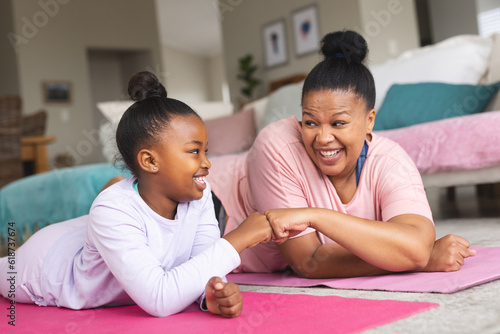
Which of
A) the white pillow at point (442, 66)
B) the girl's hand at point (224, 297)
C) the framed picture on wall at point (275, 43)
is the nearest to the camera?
the girl's hand at point (224, 297)

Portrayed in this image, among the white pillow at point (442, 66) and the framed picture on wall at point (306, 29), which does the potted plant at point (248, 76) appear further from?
the white pillow at point (442, 66)

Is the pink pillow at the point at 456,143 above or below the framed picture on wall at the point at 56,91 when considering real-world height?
below

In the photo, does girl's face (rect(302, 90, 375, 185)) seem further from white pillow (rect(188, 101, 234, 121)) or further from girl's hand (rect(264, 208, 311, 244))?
white pillow (rect(188, 101, 234, 121))

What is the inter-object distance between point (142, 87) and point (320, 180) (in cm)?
57

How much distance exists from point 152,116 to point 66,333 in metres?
0.52

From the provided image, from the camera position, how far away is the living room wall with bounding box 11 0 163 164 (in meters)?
7.62

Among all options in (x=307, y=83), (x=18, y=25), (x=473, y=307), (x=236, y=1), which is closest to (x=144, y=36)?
(x=18, y=25)

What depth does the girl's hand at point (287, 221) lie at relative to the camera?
130 cm

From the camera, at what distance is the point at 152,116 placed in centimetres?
130

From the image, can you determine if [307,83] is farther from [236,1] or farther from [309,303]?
[236,1]

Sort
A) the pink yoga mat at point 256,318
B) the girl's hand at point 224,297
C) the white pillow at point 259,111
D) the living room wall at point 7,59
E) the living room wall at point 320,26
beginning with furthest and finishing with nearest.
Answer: the living room wall at point 7,59 → the living room wall at point 320,26 → the white pillow at point 259,111 → the girl's hand at point 224,297 → the pink yoga mat at point 256,318

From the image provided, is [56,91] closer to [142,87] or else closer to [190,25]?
[190,25]

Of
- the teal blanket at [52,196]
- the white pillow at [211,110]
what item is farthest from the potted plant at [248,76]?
the teal blanket at [52,196]

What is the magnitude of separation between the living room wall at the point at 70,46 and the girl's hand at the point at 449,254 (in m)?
6.75
